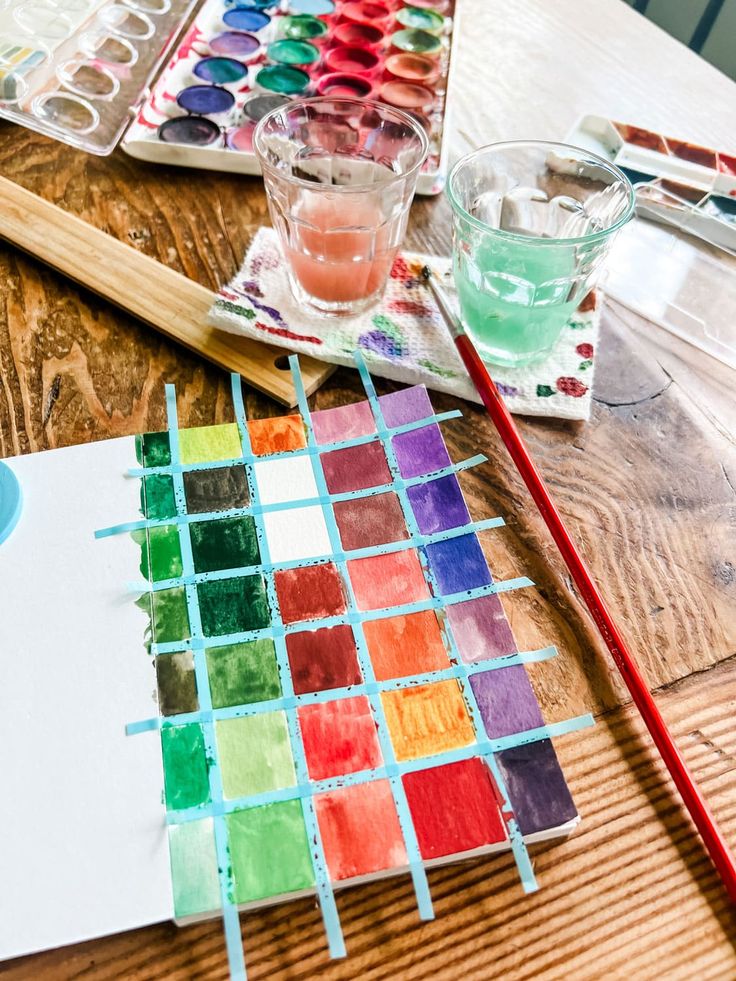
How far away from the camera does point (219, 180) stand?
72 cm

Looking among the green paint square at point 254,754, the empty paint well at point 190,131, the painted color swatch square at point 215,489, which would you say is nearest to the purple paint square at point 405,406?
the painted color swatch square at point 215,489

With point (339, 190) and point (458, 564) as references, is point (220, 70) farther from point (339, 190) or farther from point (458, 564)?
point (458, 564)

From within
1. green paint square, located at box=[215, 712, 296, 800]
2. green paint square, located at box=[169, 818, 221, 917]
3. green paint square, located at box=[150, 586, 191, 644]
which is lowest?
green paint square, located at box=[169, 818, 221, 917]

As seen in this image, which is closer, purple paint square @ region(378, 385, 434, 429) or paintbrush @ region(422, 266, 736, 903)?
paintbrush @ region(422, 266, 736, 903)

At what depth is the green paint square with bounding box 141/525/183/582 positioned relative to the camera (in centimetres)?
45

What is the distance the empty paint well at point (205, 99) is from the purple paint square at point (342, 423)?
393 mm

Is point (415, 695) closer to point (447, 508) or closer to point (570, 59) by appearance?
point (447, 508)

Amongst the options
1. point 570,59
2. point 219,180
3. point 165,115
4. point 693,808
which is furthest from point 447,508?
point 570,59

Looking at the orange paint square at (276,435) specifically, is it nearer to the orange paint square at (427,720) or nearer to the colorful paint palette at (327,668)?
the colorful paint palette at (327,668)

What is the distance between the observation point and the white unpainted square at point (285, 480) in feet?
1.61

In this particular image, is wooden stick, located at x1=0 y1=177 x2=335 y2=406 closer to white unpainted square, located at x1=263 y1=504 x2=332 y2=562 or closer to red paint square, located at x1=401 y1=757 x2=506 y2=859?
white unpainted square, located at x1=263 y1=504 x2=332 y2=562

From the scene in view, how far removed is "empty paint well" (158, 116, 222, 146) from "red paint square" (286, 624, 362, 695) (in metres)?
0.51

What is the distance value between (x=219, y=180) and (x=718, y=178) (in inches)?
17.4

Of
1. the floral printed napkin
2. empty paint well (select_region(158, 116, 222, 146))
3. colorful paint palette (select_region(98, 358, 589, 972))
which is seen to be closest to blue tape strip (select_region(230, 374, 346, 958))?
colorful paint palette (select_region(98, 358, 589, 972))
